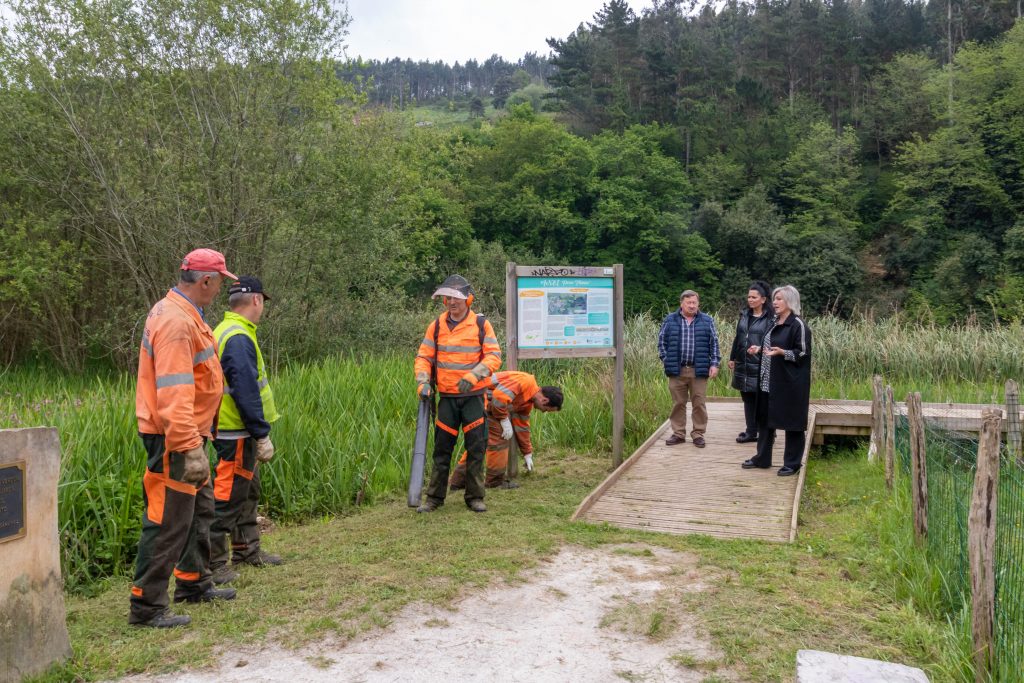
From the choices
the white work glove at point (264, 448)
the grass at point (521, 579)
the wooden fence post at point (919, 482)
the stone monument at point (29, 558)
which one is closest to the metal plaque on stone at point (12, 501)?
the stone monument at point (29, 558)

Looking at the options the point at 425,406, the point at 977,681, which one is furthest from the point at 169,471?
the point at 977,681

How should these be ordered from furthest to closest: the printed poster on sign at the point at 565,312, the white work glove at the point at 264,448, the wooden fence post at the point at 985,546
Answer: the printed poster on sign at the point at 565,312 < the white work glove at the point at 264,448 < the wooden fence post at the point at 985,546

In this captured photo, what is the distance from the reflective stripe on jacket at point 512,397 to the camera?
289 inches

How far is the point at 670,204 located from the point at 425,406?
46621mm

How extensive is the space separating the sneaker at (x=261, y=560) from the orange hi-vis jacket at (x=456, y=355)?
5.50 feet

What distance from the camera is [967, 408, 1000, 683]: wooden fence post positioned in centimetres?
351

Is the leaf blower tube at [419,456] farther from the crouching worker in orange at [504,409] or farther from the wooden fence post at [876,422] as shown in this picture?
the wooden fence post at [876,422]

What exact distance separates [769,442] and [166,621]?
5504 millimetres

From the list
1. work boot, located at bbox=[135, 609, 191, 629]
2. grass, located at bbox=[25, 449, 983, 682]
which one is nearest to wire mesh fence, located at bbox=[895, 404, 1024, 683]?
grass, located at bbox=[25, 449, 983, 682]

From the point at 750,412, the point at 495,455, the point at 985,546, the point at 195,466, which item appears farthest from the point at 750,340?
the point at 195,466

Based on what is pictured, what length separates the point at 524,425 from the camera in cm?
799

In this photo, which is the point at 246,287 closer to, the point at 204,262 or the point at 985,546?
the point at 204,262

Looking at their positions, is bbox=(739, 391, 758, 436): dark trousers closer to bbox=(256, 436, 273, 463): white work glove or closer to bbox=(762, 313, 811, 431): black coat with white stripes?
bbox=(762, 313, 811, 431): black coat with white stripes

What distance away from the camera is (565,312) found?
26.5 ft
